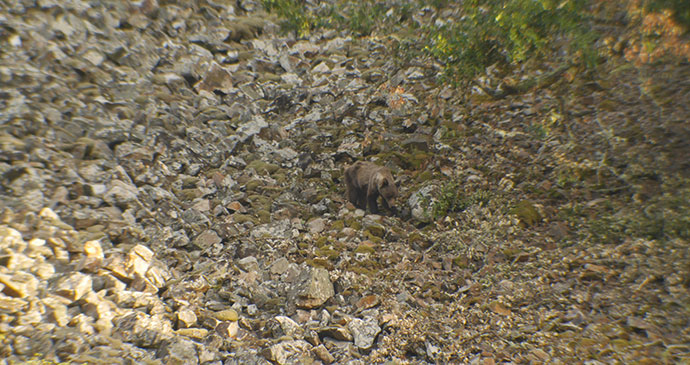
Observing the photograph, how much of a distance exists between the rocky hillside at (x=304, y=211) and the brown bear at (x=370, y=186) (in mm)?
182

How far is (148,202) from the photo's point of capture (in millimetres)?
5242

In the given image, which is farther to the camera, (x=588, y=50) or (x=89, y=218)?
(x=588, y=50)

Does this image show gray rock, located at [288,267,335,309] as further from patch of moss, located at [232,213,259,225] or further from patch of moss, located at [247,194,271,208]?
patch of moss, located at [247,194,271,208]

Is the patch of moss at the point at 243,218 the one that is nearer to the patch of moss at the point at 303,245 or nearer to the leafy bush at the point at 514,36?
the patch of moss at the point at 303,245

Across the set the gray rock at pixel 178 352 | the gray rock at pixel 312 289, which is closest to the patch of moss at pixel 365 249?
the gray rock at pixel 312 289

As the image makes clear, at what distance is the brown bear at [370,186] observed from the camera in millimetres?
5594

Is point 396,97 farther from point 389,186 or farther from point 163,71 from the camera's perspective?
point 163,71

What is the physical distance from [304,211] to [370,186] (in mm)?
914

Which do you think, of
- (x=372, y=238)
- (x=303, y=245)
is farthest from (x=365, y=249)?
(x=303, y=245)

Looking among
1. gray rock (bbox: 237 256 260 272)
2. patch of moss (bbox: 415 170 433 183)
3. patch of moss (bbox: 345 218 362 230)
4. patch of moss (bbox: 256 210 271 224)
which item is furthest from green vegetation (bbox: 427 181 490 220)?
gray rock (bbox: 237 256 260 272)

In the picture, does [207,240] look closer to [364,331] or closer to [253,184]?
[253,184]

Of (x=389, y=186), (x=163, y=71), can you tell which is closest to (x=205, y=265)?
(x=389, y=186)

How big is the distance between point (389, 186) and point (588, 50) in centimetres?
343

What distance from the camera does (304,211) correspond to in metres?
5.75
